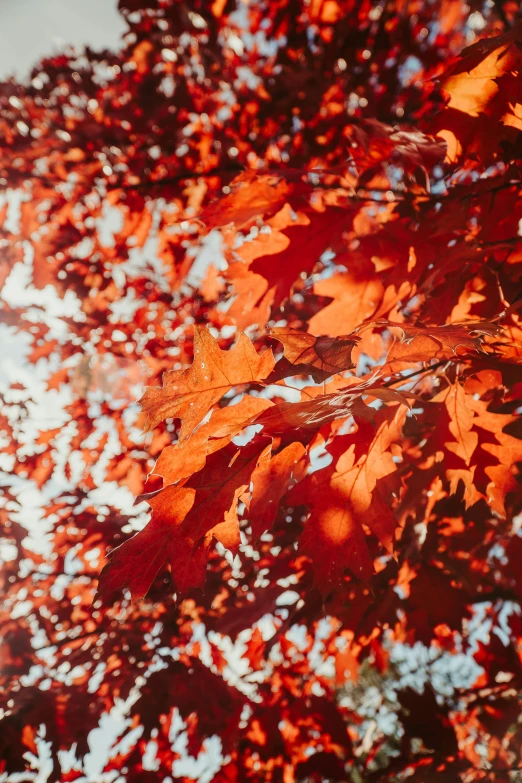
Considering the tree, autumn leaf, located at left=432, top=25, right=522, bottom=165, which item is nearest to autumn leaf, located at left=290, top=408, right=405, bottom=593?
the tree

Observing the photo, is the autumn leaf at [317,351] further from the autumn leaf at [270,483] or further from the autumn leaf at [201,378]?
the autumn leaf at [270,483]

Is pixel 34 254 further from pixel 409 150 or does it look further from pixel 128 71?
pixel 409 150

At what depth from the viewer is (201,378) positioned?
124cm

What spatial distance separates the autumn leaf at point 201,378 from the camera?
123cm

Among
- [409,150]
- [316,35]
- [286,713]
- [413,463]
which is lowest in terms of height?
[286,713]

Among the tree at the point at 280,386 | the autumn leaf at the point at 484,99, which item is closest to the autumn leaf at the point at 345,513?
the tree at the point at 280,386

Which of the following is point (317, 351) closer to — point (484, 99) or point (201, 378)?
point (201, 378)

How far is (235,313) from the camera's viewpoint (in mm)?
2168

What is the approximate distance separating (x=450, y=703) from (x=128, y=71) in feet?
19.0

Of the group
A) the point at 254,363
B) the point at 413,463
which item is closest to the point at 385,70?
the point at 413,463

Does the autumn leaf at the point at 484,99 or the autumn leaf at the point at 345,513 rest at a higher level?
the autumn leaf at the point at 484,99

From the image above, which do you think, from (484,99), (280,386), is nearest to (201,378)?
(280,386)

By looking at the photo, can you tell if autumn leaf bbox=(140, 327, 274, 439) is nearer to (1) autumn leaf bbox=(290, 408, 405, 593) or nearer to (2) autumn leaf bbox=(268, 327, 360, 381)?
(2) autumn leaf bbox=(268, 327, 360, 381)

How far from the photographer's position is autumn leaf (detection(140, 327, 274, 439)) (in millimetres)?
1228
